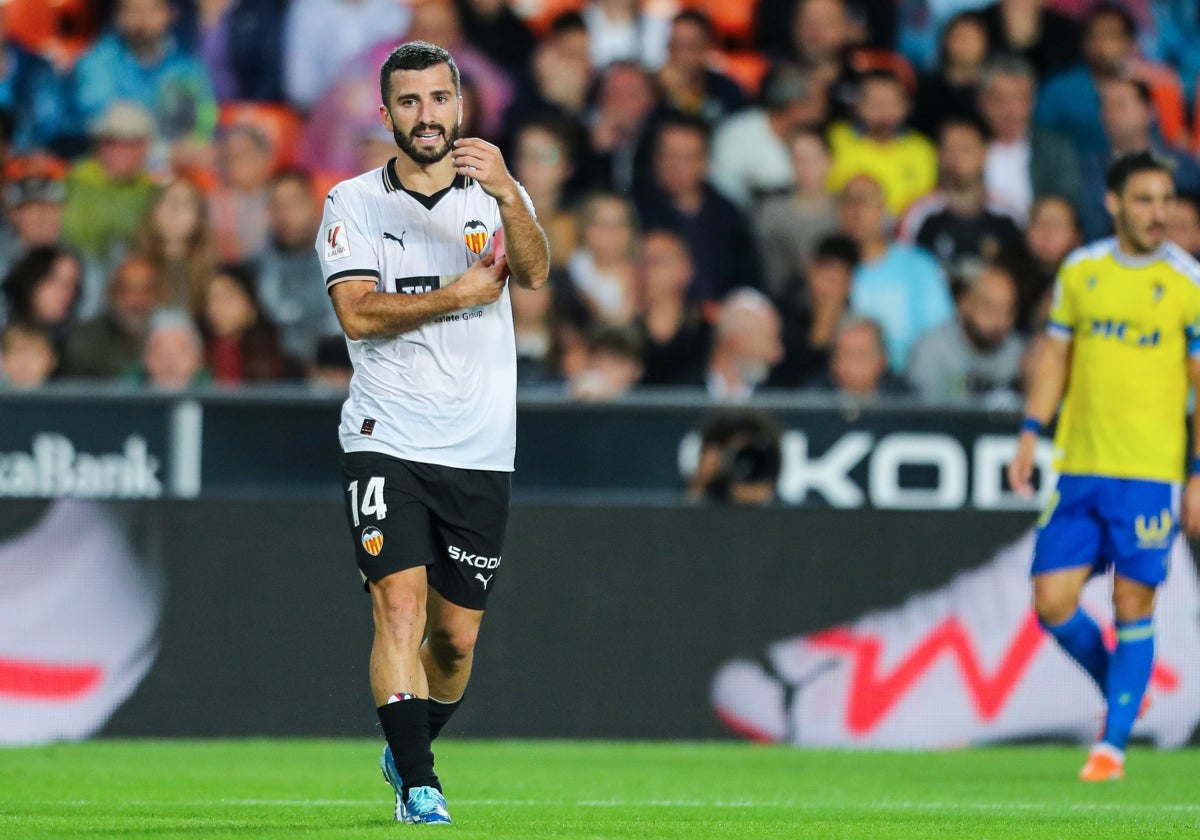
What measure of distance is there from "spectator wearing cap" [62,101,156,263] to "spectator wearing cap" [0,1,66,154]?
28.2 inches

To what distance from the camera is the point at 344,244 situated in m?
6.25

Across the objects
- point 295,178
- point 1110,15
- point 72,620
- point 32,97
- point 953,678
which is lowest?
A: point 953,678

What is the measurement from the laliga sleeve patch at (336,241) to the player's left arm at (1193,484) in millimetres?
3941

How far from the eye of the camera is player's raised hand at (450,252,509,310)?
6.08 meters

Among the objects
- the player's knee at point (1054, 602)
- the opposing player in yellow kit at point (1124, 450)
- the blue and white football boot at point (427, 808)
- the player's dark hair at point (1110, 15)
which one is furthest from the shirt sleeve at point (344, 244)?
the player's dark hair at point (1110, 15)

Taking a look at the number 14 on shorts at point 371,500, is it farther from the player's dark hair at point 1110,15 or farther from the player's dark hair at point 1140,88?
the player's dark hair at point 1110,15

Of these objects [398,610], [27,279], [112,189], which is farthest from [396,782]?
[112,189]

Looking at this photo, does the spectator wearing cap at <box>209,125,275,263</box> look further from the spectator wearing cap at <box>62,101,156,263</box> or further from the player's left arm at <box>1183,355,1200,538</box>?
the player's left arm at <box>1183,355,1200,538</box>

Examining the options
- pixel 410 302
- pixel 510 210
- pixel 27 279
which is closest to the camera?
pixel 510 210

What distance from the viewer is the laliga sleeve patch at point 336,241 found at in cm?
624

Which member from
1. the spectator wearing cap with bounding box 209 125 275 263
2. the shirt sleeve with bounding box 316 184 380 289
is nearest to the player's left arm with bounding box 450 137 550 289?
the shirt sleeve with bounding box 316 184 380 289

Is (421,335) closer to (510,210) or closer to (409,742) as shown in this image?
(510,210)

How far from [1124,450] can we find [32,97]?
8094 millimetres

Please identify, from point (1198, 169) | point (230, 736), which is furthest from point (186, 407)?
point (1198, 169)
